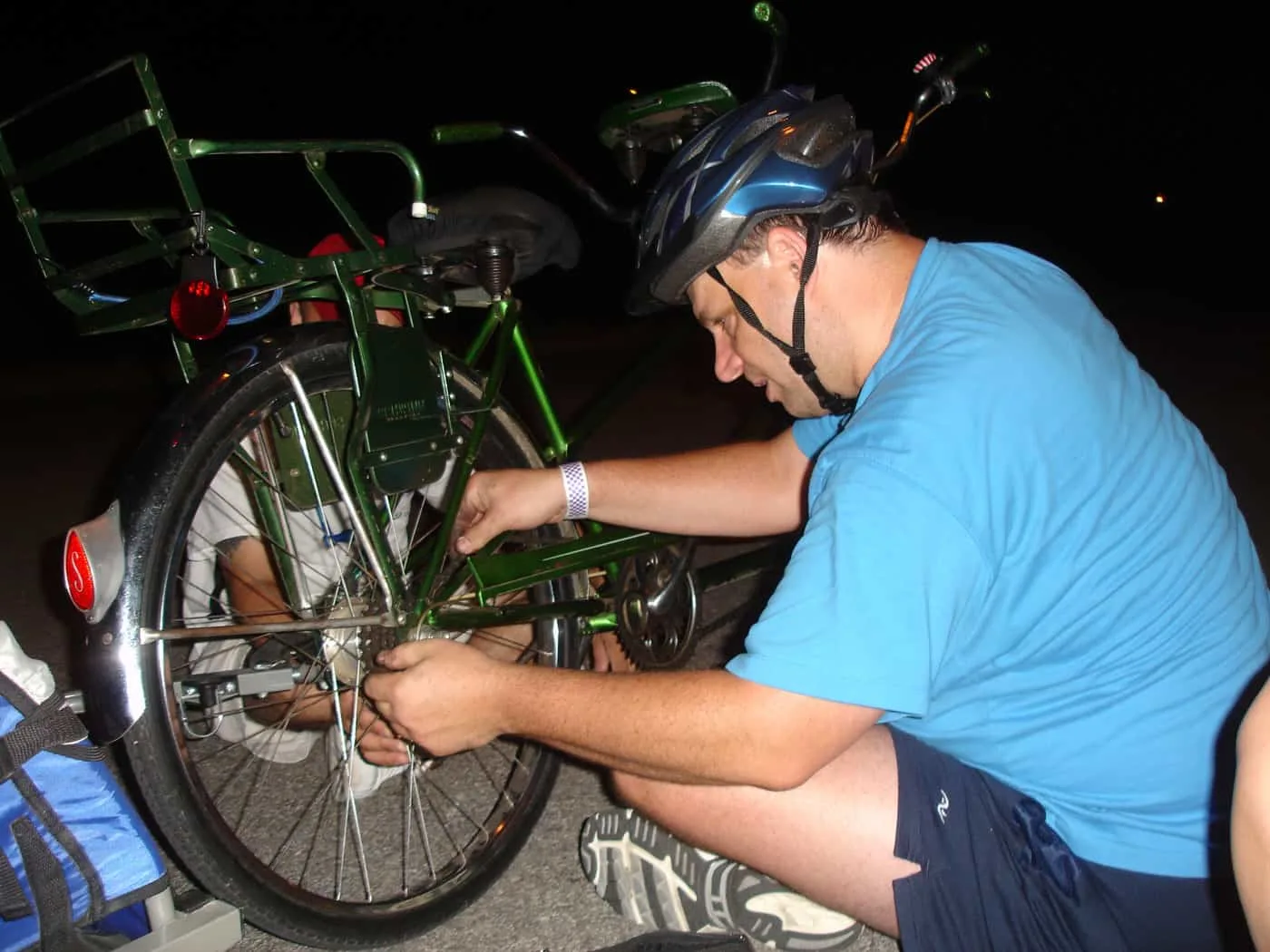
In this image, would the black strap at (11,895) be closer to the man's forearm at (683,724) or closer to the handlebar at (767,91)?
the man's forearm at (683,724)

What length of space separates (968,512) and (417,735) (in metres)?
1.02

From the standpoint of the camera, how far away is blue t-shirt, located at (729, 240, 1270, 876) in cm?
146

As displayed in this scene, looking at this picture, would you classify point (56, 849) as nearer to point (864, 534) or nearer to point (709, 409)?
point (864, 534)

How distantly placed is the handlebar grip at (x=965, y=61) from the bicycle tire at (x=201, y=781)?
5.14 feet

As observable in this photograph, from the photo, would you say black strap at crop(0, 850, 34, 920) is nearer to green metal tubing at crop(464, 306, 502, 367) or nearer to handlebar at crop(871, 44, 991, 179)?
green metal tubing at crop(464, 306, 502, 367)

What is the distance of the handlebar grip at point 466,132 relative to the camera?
2.42 meters

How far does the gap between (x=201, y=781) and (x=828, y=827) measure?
3.72ft

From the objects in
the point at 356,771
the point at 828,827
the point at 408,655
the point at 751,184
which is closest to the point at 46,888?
the point at 408,655

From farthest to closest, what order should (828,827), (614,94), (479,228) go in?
1. (614,94)
2. (479,228)
3. (828,827)

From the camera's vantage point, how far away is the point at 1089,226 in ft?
86.4

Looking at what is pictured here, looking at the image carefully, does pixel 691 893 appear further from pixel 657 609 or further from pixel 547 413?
pixel 547 413

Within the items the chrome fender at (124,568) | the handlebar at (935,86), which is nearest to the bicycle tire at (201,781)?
the chrome fender at (124,568)

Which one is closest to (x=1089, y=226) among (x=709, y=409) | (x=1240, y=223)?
(x=1240, y=223)

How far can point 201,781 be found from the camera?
1985mm
